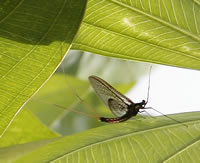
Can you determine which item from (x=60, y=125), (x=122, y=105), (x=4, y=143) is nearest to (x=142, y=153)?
(x=122, y=105)

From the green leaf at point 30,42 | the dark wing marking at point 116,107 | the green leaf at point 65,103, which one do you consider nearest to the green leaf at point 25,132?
the green leaf at point 65,103

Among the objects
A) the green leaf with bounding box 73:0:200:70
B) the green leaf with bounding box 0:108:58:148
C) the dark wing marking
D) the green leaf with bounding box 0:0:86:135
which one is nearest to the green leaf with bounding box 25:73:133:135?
the green leaf with bounding box 0:108:58:148

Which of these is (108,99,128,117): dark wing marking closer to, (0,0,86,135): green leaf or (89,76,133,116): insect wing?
(89,76,133,116): insect wing

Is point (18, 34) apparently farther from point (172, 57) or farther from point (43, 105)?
point (43, 105)

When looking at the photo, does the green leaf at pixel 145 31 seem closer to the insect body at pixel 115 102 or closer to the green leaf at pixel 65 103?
the insect body at pixel 115 102

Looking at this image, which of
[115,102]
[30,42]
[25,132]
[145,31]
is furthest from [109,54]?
[25,132]

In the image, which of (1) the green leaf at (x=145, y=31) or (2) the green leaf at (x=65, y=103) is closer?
(1) the green leaf at (x=145, y=31)

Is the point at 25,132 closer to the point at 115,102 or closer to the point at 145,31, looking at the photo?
the point at 115,102
